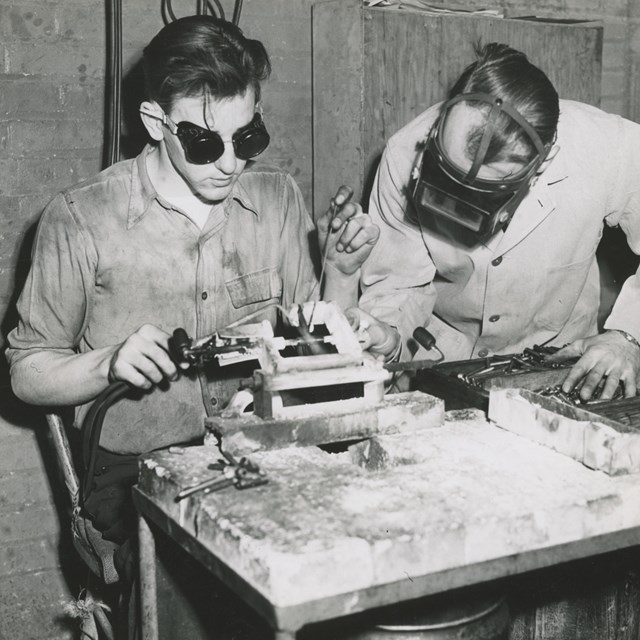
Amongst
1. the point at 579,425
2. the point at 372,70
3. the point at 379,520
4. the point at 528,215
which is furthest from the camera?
the point at 372,70

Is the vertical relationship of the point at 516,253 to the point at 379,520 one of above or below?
above

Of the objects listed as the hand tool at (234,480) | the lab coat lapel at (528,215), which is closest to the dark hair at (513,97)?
the lab coat lapel at (528,215)

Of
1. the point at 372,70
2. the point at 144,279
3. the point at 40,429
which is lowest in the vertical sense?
the point at 40,429

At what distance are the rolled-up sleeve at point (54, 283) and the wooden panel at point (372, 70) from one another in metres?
1.27

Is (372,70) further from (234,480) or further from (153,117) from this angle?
(234,480)

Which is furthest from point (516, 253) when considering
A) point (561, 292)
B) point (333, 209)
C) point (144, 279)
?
point (144, 279)

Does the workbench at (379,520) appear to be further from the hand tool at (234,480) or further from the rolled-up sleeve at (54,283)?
the rolled-up sleeve at (54,283)

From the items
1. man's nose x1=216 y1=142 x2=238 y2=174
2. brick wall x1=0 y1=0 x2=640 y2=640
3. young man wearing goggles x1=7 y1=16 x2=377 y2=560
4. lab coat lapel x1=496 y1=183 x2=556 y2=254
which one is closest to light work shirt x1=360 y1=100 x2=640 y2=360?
lab coat lapel x1=496 y1=183 x2=556 y2=254

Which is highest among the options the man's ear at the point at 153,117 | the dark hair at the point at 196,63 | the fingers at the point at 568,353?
the dark hair at the point at 196,63

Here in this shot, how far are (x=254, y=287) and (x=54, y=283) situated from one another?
612mm

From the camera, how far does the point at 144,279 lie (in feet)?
8.21

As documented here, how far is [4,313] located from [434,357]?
1586 millimetres

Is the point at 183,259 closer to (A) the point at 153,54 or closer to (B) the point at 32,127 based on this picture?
(A) the point at 153,54

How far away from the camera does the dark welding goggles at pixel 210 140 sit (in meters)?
2.27
